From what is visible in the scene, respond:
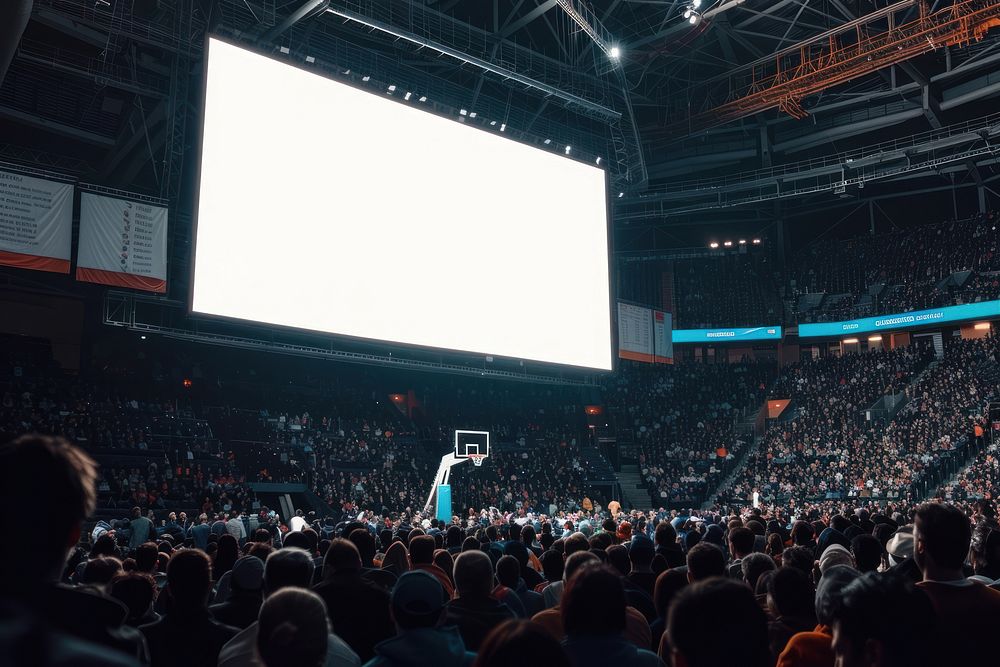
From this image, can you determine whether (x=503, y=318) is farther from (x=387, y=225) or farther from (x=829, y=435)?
(x=829, y=435)

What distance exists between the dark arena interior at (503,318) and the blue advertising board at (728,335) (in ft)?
0.62

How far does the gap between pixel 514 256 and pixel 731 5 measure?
12428mm

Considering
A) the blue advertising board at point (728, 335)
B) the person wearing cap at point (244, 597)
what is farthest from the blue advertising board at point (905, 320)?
the person wearing cap at point (244, 597)

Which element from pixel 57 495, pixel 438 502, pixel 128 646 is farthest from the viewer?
pixel 438 502

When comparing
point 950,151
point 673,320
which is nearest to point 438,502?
point 673,320

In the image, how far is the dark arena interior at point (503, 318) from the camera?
4.59 m

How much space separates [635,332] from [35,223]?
2601cm

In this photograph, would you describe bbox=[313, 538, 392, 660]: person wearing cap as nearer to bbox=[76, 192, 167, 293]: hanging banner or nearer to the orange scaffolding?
bbox=[76, 192, 167, 293]: hanging banner

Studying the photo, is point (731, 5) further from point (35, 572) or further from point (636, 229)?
point (35, 572)

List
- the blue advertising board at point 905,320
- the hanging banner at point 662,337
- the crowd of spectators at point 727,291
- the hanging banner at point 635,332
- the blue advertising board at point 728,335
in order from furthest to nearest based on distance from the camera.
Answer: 1. the crowd of spectators at point 727,291
2. the blue advertising board at point 728,335
3. the hanging banner at point 662,337
4. the hanging banner at point 635,332
5. the blue advertising board at point 905,320

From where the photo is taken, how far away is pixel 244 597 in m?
5.17

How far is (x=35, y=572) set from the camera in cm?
135

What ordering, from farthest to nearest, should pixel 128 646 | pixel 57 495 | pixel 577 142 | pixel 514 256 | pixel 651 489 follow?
pixel 651 489
pixel 577 142
pixel 514 256
pixel 128 646
pixel 57 495

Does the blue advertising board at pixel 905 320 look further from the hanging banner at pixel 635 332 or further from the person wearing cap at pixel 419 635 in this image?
the person wearing cap at pixel 419 635
